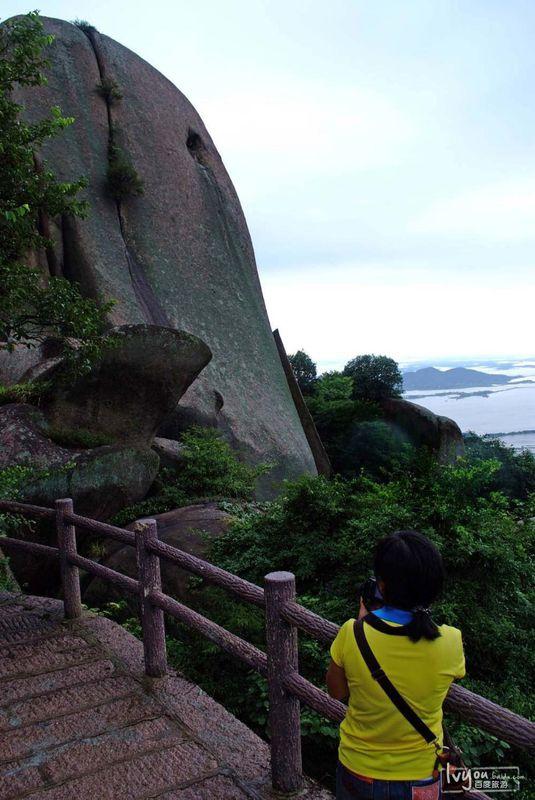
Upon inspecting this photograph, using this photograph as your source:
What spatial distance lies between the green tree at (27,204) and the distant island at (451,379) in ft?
152

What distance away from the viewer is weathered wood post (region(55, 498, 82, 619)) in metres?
5.05

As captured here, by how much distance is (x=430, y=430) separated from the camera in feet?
62.3

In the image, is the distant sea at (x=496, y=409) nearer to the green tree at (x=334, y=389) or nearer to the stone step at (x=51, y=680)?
the green tree at (x=334, y=389)

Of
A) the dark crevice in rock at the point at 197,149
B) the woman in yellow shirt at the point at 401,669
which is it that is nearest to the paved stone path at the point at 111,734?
the woman in yellow shirt at the point at 401,669

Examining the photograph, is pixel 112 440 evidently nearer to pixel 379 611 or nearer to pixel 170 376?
pixel 170 376

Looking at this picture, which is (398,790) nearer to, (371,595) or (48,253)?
(371,595)

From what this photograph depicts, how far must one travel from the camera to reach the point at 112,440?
10109 mm

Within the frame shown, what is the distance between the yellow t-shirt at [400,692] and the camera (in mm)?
1878

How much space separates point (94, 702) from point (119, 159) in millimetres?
14071

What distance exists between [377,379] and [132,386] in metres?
12.6

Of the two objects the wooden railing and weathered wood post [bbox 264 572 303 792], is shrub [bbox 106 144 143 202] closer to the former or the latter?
the wooden railing

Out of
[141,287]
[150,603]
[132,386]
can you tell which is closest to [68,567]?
[150,603]

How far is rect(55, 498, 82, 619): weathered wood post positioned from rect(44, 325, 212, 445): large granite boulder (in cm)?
484

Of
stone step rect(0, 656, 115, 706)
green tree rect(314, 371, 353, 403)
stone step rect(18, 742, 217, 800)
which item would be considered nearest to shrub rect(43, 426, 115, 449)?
stone step rect(0, 656, 115, 706)
